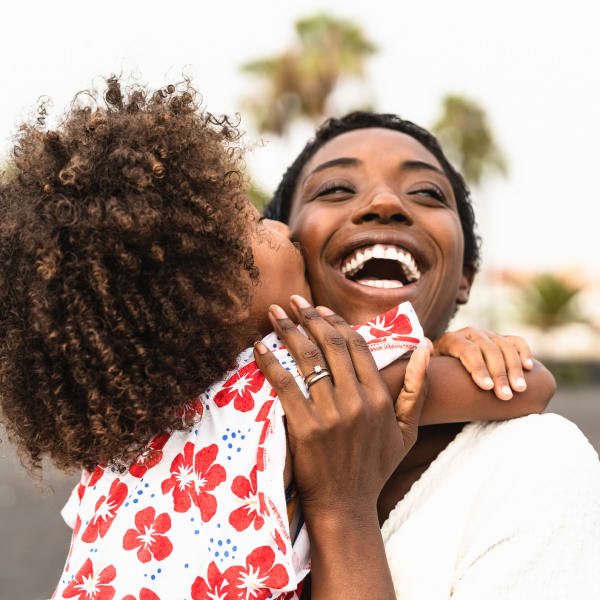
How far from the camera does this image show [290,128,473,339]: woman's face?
2.55 meters

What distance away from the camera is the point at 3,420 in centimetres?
189

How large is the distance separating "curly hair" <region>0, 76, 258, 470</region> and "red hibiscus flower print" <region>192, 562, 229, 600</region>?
1.14ft

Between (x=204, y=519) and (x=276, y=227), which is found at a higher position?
(x=276, y=227)

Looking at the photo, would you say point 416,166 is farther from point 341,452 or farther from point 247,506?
point 247,506

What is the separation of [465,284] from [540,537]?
155 centimetres

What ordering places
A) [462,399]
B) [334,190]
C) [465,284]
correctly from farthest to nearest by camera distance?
[465,284]
[334,190]
[462,399]

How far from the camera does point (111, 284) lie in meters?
1.67

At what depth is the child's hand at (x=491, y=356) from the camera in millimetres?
2080

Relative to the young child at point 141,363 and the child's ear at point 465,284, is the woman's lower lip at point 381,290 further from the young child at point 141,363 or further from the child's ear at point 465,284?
the young child at point 141,363

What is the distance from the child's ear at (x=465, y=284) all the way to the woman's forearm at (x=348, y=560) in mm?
1420

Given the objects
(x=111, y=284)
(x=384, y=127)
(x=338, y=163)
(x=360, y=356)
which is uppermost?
(x=384, y=127)

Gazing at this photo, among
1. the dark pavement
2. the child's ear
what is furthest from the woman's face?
the dark pavement

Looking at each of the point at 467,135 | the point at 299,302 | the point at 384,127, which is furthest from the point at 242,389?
the point at 467,135

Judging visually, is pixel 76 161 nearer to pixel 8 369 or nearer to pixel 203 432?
pixel 8 369
